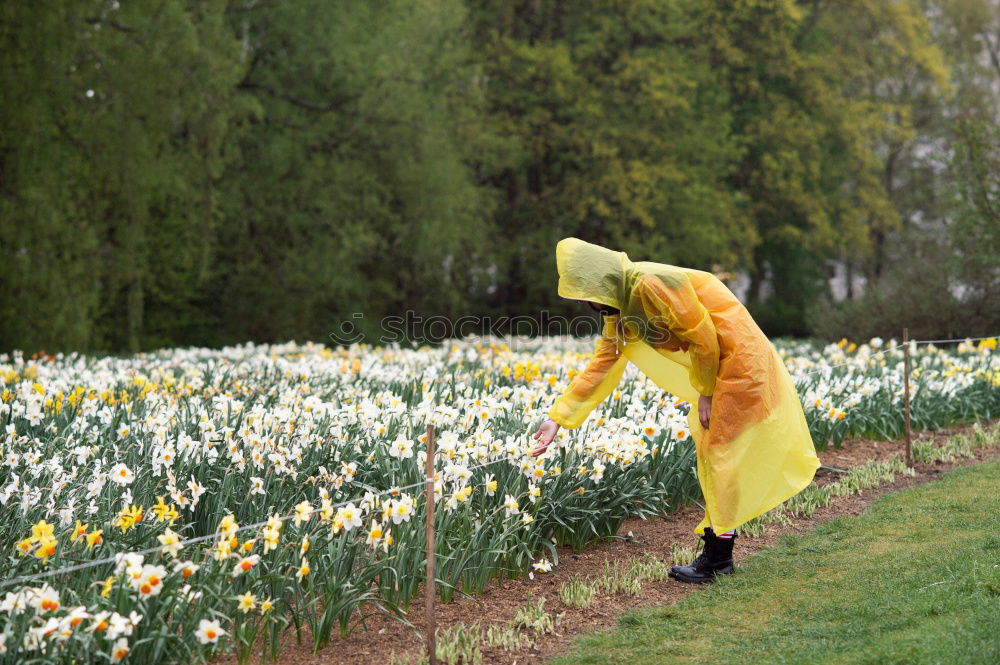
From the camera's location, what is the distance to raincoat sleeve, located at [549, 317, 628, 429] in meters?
4.47

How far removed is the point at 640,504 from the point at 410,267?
1552cm

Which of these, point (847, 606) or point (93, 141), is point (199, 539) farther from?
point (93, 141)

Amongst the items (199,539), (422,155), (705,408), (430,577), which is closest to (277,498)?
(430,577)

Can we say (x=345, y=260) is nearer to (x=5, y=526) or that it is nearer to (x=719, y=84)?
(x=719, y=84)

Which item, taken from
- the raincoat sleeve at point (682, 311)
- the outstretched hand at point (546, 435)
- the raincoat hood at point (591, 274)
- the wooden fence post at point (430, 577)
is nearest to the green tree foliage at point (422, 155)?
the raincoat sleeve at point (682, 311)

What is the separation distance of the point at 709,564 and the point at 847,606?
687mm

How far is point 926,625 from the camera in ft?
12.1

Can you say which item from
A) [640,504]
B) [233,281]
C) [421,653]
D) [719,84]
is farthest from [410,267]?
[421,653]

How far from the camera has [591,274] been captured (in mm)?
4215

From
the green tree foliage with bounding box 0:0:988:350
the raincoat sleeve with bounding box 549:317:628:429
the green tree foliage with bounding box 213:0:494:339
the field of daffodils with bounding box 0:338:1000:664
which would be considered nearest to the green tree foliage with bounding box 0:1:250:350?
the green tree foliage with bounding box 0:0:988:350

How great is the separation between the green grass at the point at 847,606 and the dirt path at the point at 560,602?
0.13 metres

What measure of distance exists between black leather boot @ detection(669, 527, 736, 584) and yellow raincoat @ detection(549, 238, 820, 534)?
0.50ft

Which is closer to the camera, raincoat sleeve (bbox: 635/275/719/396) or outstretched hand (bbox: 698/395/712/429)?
raincoat sleeve (bbox: 635/275/719/396)

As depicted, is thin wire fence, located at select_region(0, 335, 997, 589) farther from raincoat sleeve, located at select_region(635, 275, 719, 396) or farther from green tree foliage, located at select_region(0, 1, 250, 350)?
green tree foliage, located at select_region(0, 1, 250, 350)
